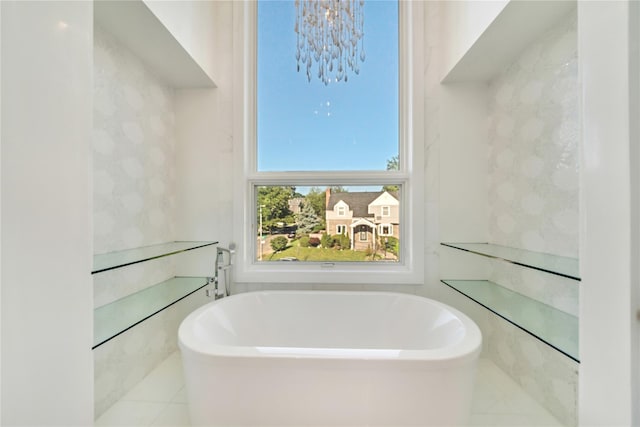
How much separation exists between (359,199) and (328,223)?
29 cm

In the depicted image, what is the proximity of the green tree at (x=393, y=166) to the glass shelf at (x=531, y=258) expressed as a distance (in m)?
0.51

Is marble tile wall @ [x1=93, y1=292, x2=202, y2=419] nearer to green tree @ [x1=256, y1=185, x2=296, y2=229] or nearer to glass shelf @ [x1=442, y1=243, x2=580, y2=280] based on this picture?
green tree @ [x1=256, y1=185, x2=296, y2=229]

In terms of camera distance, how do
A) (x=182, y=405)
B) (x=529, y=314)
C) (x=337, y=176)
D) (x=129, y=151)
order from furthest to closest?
(x=337, y=176)
(x=129, y=151)
(x=182, y=405)
(x=529, y=314)

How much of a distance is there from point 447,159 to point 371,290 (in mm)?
1043

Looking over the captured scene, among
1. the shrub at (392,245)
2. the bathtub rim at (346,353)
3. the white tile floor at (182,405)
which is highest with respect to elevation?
the shrub at (392,245)

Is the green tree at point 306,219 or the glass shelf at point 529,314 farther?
the green tree at point 306,219

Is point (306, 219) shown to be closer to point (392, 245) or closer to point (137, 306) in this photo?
point (392, 245)

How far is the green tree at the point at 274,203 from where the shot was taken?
2.24 m

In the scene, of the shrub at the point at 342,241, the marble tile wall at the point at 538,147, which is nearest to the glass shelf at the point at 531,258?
the marble tile wall at the point at 538,147

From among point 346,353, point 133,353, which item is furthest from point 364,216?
point 133,353

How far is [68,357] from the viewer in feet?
2.24

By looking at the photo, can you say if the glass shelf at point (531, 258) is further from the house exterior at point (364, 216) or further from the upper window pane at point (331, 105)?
the upper window pane at point (331, 105)

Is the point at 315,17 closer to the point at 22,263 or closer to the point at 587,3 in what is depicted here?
the point at 587,3

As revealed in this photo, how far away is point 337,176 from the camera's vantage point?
218 centimetres
